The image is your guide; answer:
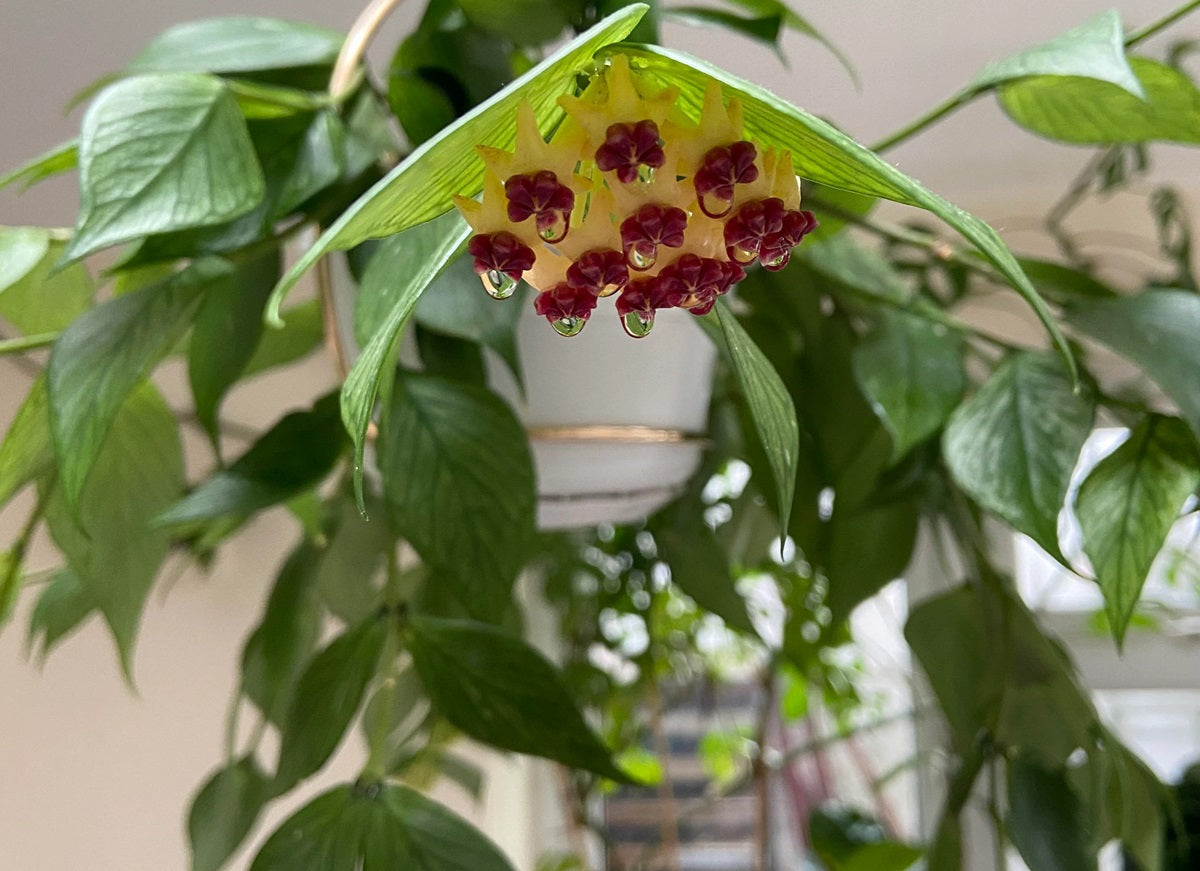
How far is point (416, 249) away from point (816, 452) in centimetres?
25

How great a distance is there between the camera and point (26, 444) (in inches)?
12.6

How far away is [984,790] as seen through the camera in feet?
2.91

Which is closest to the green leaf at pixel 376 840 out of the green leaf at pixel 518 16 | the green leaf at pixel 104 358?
the green leaf at pixel 104 358

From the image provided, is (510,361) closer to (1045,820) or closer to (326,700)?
(326,700)

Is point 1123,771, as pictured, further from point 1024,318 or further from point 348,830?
point 1024,318

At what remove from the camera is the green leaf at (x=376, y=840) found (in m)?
0.28

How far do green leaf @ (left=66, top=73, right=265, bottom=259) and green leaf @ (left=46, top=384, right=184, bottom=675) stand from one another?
0.12 metres

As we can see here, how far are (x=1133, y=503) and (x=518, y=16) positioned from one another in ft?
0.73

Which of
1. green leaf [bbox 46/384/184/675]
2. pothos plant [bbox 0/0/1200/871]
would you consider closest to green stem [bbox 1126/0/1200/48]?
pothos plant [bbox 0/0/1200/871]

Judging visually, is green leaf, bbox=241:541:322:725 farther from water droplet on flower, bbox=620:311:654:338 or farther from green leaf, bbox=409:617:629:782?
water droplet on flower, bbox=620:311:654:338

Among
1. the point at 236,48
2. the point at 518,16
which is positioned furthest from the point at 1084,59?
the point at 236,48

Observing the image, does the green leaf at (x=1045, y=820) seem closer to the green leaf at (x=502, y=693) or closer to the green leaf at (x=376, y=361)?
the green leaf at (x=502, y=693)

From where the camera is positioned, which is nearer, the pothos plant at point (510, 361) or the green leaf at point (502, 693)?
the pothos plant at point (510, 361)

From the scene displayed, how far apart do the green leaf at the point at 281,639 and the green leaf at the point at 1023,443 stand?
0.94ft
